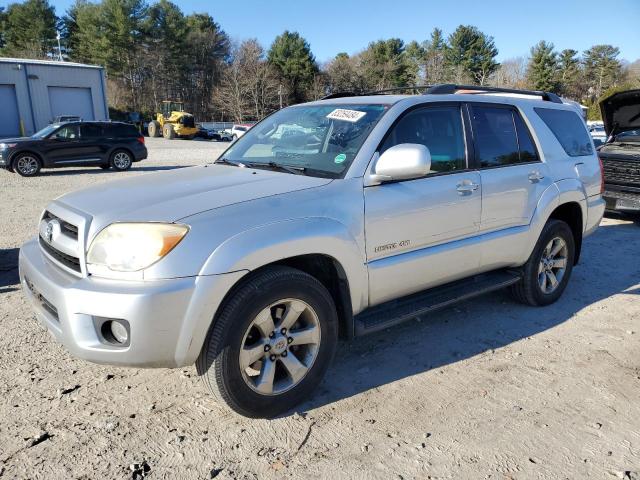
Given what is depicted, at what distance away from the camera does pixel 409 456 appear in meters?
2.62

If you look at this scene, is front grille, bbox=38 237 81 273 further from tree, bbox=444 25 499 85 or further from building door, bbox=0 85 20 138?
tree, bbox=444 25 499 85

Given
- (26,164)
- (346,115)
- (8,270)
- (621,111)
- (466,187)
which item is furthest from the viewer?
(26,164)

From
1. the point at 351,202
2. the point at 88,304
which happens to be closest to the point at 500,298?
the point at 351,202

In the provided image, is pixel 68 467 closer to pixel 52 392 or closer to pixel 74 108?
pixel 52 392

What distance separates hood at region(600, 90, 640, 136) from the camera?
28.2ft

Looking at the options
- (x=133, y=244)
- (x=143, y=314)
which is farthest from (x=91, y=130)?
(x=143, y=314)

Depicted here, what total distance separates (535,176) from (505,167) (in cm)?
40

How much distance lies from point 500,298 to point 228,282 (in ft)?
10.8

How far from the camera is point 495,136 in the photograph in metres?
4.11

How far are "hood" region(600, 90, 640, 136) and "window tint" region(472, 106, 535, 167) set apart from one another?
18.2 feet

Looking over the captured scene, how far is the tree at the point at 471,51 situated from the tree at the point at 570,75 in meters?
9.43

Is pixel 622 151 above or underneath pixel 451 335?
above

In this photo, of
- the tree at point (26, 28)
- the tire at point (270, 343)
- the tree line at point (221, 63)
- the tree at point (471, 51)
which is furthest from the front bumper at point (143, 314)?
the tree at point (471, 51)

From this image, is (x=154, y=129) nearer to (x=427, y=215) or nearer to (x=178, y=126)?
(x=178, y=126)
